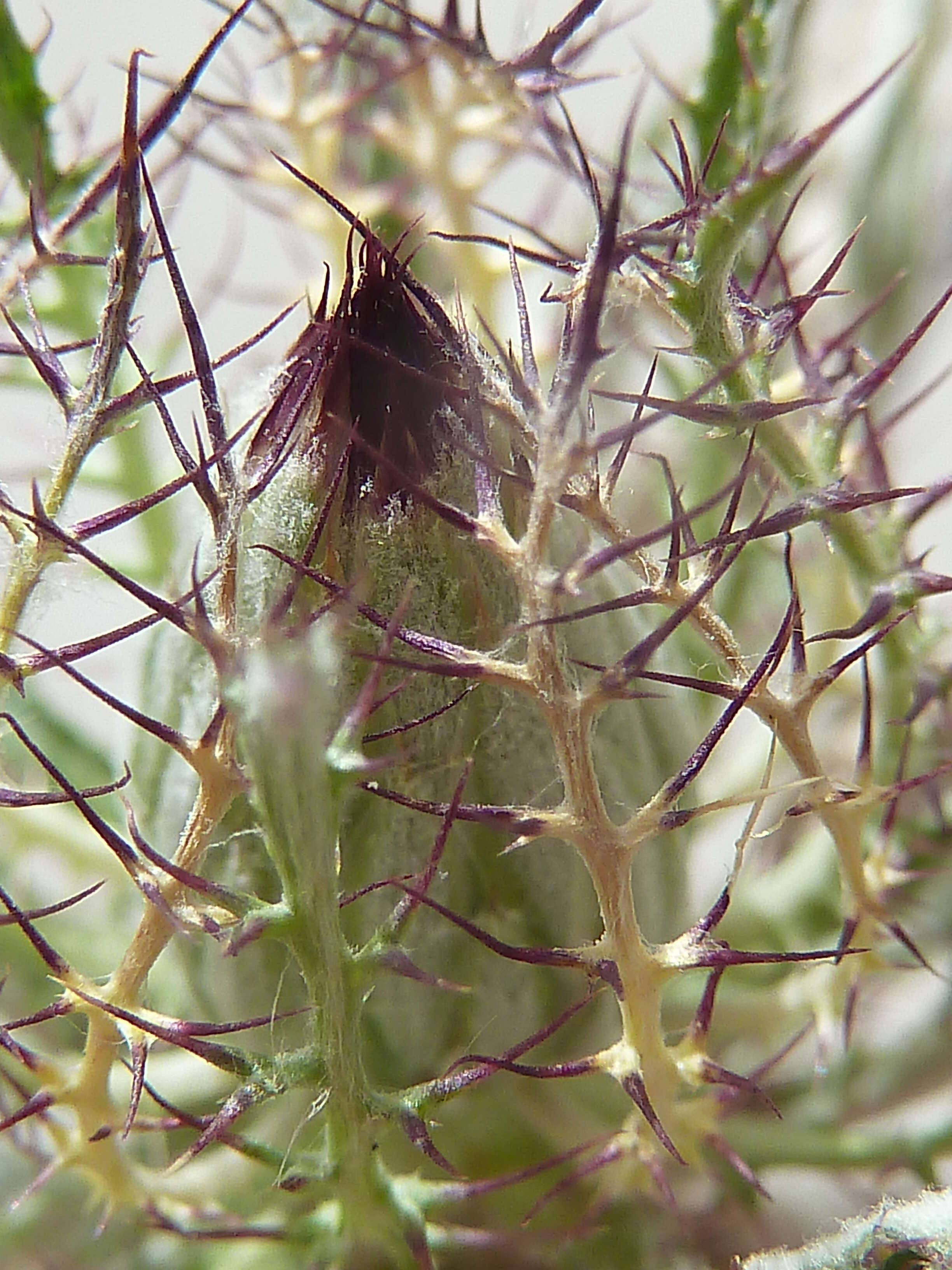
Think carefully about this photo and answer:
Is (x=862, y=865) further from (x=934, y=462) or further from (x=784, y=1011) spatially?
(x=934, y=462)

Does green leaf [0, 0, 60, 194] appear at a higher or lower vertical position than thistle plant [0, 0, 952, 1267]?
higher

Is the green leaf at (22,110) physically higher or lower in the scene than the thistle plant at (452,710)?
higher

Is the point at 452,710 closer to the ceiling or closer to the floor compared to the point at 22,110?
closer to the floor

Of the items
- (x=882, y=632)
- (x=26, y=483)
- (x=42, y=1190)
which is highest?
(x=26, y=483)

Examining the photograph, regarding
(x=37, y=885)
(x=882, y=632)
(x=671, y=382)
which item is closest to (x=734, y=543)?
(x=882, y=632)

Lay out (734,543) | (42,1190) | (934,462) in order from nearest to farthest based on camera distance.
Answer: (734,543) → (42,1190) → (934,462)
